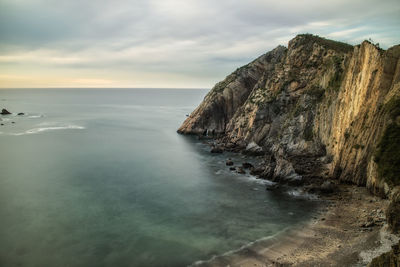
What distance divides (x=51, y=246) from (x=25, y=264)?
11.1ft

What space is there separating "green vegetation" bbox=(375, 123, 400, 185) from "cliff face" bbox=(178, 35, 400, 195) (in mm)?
133

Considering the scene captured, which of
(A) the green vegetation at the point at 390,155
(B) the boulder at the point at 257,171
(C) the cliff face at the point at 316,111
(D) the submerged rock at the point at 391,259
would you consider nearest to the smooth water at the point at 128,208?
(B) the boulder at the point at 257,171

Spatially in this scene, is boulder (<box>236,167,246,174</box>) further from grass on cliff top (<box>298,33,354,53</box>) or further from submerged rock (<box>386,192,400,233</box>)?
grass on cliff top (<box>298,33,354,53</box>)

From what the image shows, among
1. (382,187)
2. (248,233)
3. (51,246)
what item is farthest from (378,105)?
(51,246)

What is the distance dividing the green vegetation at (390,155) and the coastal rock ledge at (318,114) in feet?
0.37

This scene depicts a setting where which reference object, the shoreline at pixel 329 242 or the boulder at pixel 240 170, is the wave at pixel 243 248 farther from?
the boulder at pixel 240 170

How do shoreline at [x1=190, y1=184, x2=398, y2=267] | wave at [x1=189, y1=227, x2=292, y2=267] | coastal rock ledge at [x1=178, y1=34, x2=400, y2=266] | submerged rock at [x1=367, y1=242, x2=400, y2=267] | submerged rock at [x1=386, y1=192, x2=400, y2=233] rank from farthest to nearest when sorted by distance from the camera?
1. coastal rock ledge at [x1=178, y1=34, x2=400, y2=266]
2. submerged rock at [x1=386, y1=192, x2=400, y2=233]
3. wave at [x1=189, y1=227, x2=292, y2=267]
4. shoreline at [x1=190, y1=184, x2=398, y2=267]
5. submerged rock at [x1=367, y1=242, x2=400, y2=267]

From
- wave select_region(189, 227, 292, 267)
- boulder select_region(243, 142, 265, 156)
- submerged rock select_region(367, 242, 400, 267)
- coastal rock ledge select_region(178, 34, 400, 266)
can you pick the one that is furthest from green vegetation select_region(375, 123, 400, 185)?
boulder select_region(243, 142, 265, 156)

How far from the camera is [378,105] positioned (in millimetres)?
43219

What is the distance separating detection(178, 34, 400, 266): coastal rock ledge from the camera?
4138 centimetres

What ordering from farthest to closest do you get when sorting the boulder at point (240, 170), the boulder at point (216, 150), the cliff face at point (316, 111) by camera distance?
the boulder at point (216, 150), the boulder at point (240, 170), the cliff face at point (316, 111)

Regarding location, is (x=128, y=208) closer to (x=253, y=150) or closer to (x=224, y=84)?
(x=253, y=150)

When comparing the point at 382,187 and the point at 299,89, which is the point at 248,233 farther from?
the point at 299,89

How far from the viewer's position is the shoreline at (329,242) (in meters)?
29.5
